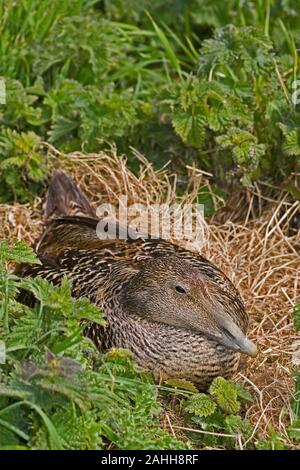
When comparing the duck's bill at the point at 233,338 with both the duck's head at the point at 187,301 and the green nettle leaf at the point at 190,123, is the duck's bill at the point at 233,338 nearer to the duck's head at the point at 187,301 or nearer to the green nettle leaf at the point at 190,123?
the duck's head at the point at 187,301

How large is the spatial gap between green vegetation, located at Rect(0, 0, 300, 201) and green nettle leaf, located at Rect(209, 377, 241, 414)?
→ 1.42 metres

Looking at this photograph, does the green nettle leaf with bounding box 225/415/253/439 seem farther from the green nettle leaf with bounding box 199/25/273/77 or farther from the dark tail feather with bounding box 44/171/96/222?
the green nettle leaf with bounding box 199/25/273/77

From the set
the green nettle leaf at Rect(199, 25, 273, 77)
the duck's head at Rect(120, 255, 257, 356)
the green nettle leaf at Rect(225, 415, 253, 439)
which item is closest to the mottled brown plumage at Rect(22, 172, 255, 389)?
the duck's head at Rect(120, 255, 257, 356)

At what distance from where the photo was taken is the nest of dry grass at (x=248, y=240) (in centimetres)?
457

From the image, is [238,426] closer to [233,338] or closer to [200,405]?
[200,405]

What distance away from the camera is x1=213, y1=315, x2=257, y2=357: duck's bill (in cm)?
417

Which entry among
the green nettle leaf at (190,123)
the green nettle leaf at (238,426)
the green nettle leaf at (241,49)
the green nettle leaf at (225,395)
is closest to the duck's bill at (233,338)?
the green nettle leaf at (225,395)

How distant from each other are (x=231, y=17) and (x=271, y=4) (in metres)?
0.22

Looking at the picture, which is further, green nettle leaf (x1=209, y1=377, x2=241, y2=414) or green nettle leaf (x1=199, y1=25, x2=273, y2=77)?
green nettle leaf (x1=199, y1=25, x2=273, y2=77)

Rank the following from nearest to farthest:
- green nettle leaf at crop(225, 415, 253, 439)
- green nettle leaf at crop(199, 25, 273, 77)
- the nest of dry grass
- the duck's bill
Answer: green nettle leaf at crop(225, 415, 253, 439) < the duck's bill < the nest of dry grass < green nettle leaf at crop(199, 25, 273, 77)

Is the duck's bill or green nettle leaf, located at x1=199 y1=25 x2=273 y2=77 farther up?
green nettle leaf, located at x1=199 y1=25 x2=273 y2=77
